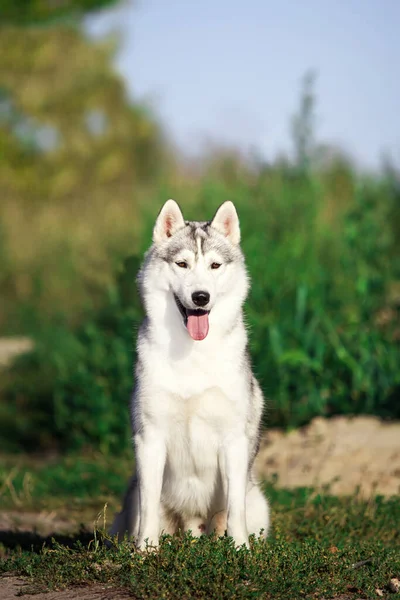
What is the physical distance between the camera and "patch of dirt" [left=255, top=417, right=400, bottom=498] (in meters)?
7.49

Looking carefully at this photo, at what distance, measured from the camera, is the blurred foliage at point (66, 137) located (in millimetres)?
22578

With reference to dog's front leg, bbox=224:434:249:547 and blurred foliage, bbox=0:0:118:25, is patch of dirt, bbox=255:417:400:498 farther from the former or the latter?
blurred foliage, bbox=0:0:118:25

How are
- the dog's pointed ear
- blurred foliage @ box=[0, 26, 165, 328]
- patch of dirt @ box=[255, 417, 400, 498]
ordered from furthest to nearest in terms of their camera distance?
1. blurred foliage @ box=[0, 26, 165, 328]
2. patch of dirt @ box=[255, 417, 400, 498]
3. the dog's pointed ear

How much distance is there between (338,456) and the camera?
310 inches

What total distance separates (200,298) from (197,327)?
19 centimetres

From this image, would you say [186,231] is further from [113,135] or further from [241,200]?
[113,135]

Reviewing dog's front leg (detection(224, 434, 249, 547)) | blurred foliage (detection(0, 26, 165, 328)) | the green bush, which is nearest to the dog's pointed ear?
dog's front leg (detection(224, 434, 249, 547))

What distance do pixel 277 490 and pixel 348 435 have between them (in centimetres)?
123

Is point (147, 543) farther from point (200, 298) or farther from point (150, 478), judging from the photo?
point (200, 298)

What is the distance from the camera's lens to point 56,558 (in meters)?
4.59

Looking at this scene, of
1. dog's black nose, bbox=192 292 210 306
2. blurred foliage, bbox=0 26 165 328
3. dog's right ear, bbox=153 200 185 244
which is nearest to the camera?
dog's black nose, bbox=192 292 210 306

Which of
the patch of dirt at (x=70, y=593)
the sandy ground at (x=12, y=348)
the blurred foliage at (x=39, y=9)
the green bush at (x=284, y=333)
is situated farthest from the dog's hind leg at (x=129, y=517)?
the blurred foliage at (x=39, y=9)

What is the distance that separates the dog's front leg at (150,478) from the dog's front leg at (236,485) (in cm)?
37

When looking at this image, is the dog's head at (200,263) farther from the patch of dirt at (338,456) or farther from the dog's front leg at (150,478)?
the patch of dirt at (338,456)
